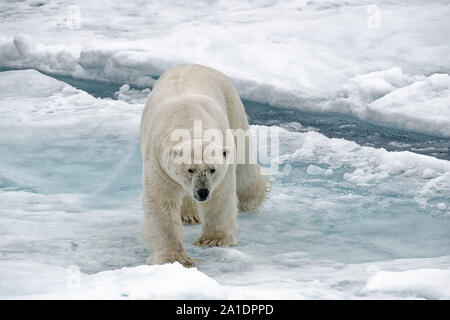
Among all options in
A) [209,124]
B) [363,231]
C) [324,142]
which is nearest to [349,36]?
[324,142]

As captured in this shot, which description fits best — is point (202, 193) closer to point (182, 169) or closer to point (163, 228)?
point (182, 169)

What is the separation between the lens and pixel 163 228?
396 cm

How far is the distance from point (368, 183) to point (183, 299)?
119 inches

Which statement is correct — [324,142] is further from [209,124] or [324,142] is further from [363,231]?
[209,124]

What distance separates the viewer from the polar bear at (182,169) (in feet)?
11.8

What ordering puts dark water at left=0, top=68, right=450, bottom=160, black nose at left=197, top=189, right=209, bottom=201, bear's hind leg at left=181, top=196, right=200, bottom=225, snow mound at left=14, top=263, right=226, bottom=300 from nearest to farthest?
snow mound at left=14, top=263, right=226, bottom=300
black nose at left=197, top=189, right=209, bottom=201
bear's hind leg at left=181, top=196, right=200, bottom=225
dark water at left=0, top=68, right=450, bottom=160

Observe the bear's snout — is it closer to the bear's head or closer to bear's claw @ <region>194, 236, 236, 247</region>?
the bear's head

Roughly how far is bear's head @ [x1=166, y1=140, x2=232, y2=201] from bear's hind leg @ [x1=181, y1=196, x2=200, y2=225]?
1.18 meters

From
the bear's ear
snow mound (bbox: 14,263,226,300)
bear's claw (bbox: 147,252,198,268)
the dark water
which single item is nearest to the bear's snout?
the bear's ear

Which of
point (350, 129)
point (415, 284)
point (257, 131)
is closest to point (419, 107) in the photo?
point (350, 129)

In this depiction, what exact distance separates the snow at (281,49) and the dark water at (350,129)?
0.43 feet

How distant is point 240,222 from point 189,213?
378mm

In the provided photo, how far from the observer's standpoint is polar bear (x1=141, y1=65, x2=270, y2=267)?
3594 millimetres

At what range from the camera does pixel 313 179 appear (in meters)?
5.68
